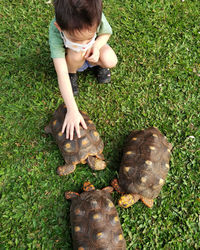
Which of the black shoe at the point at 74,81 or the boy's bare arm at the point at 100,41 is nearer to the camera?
the boy's bare arm at the point at 100,41

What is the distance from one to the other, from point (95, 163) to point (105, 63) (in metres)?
1.31

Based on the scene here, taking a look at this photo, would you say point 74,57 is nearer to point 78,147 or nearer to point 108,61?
point 108,61

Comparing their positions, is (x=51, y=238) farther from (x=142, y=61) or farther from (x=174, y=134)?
(x=142, y=61)

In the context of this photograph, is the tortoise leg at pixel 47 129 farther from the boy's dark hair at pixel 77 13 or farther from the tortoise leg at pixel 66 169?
the boy's dark hair at pixel 77 13

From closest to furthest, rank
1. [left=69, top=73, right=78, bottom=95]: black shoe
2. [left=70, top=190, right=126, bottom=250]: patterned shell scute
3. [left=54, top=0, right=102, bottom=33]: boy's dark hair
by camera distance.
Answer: [left=54, top=0, right=102, bottom=33]: boy's dark hair, [left=70, top=190, right=126, bottom=250]: patterned shell scute, [left=69, top=73, right=78, bottom=95]: black shoe

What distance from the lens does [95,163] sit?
109 inches

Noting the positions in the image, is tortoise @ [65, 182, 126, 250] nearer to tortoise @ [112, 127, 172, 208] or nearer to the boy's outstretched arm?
tortoise @ [112, 127, 172, 208]

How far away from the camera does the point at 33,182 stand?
2.74 metres

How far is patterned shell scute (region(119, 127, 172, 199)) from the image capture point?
8.07 feet

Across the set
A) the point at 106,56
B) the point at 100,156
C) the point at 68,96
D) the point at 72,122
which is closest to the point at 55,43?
the point at 68,96

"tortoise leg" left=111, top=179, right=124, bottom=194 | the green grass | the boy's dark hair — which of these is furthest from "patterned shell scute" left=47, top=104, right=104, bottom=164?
the boy's dark hair

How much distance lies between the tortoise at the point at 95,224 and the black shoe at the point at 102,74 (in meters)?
1.64

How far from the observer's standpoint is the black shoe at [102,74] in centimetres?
323

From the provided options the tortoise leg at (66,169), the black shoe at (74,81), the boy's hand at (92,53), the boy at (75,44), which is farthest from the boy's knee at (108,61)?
the tortoise leg at (66,169)
